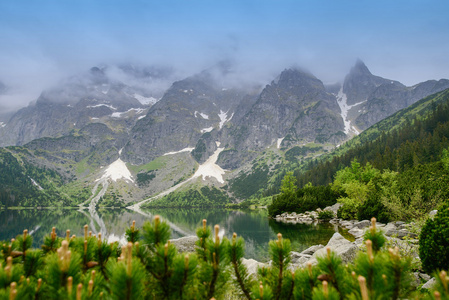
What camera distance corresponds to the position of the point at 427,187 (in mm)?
30672

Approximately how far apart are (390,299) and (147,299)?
3145 millimetres

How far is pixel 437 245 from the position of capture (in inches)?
393

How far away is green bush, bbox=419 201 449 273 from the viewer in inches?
382

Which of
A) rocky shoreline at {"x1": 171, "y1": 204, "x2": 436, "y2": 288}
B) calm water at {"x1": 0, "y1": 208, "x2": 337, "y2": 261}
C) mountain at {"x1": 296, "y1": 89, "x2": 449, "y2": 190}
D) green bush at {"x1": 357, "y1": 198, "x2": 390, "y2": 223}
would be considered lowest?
calm water at {"x1": 0, "y1": 208, "x2": 337, "y2": 261}

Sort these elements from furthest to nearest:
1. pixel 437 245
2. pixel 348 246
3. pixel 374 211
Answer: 1. pixel 374 211
2. pixel 348 246
3. pixel 437 245

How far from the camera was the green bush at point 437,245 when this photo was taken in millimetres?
9703

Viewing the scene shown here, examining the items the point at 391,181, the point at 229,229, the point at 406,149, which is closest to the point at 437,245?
the point at 391,181

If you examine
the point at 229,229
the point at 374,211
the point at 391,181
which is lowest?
the point at 229,229

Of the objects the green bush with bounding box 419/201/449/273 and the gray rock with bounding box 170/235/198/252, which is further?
the gray rock with bounding box 170/235/198/252

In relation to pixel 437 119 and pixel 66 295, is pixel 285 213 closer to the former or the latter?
pixel 66 295

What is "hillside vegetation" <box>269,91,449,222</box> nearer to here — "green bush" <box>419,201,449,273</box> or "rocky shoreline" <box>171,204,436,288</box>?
"rocky shoreline" <box>171,204,436,288</box>

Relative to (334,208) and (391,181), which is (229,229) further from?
(391,181)

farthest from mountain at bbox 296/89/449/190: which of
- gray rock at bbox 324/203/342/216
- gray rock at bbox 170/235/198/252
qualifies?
gray rock at bbox 170/235/198/252

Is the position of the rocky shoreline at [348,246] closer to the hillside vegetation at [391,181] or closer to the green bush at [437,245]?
the green bush at [437,245]
